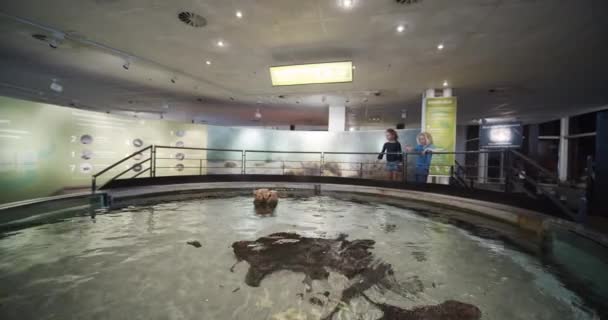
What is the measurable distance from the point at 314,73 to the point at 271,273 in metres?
4.36

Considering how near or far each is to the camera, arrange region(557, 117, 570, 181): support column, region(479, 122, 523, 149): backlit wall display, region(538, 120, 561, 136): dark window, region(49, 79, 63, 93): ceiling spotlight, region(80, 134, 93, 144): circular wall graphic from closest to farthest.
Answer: region(80, 134, 93, 144): circular wall graphic, region(49, 79, 63, 93): ceiling spotlight, region(479, 122, 523, 149): backlit wall display, region(557, 117, 570, 181): support column, region(538, 120, 561, 136): dark window

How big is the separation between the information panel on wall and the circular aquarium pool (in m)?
3.85

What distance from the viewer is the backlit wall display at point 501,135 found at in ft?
26.3

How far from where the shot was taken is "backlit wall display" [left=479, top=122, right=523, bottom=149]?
802cm

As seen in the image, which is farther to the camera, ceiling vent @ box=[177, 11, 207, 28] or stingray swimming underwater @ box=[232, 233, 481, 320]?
ceiling vent @ box=[177, 11, 207, 28]

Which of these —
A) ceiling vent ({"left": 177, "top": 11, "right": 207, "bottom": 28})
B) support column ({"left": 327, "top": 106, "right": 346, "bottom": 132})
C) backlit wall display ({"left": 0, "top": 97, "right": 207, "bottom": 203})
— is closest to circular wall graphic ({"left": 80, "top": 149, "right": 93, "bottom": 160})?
backlit wall display ({"left": 0, "top": 97, "right": 207, "bottom": 203})

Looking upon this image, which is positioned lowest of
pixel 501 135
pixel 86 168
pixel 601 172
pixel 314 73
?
pixel 86 168

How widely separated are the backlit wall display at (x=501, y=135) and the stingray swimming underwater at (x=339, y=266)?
8722mm

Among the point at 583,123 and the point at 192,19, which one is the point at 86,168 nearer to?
the point at 192,19

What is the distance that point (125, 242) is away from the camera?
2467mm

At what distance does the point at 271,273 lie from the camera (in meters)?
1.92

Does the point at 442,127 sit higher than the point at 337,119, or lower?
lower

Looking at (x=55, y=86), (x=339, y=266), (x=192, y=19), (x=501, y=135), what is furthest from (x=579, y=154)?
(x=55, y=86)

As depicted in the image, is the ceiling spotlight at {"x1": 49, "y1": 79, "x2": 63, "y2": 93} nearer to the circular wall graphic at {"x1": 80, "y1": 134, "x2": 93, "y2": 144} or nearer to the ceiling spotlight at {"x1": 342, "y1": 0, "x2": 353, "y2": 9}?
the circular wall graphic at {"x1": 80, "y1": 134, "x2": 93, "y2": 144}
